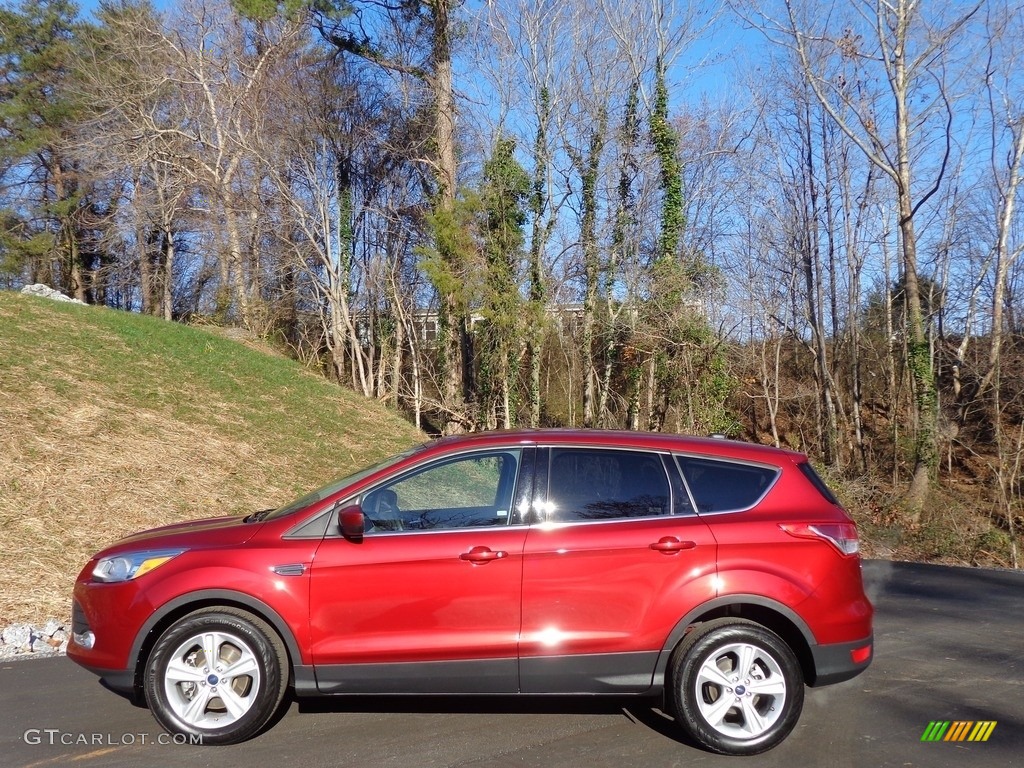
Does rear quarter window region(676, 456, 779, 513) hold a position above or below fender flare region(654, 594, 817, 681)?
above

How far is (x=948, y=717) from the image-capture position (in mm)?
5016

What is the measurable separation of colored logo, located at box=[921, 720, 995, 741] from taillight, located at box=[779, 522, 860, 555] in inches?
43.8

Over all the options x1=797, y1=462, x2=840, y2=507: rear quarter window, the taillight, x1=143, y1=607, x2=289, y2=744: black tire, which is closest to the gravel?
x1=143, y1=607, x2=289, y2=744: black tire

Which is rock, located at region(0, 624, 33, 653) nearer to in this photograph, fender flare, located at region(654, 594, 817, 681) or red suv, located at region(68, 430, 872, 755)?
red suv, located at region(68, 430, 872, 755)

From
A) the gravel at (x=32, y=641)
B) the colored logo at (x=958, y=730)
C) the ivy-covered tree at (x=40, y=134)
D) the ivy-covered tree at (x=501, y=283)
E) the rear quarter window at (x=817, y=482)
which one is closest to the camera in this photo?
the colored logo at (x=958, y=730)

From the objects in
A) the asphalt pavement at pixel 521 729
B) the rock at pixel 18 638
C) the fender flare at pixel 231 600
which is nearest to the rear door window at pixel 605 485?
the asphalt pavement at pixel 521 729

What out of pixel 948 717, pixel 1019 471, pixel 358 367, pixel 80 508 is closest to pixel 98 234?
pixel 358 367

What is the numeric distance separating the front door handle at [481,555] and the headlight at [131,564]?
1.63 metres

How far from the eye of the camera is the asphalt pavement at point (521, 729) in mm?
4426

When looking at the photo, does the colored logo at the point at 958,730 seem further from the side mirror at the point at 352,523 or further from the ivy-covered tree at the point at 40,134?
the ivy-covered tree at the point at 40,134

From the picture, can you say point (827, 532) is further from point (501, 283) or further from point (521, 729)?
point (501, 283)

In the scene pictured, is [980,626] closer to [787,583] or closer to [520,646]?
[787,583]

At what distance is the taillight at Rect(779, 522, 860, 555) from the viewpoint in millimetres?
4715

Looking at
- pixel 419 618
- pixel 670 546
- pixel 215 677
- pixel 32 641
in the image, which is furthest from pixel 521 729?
pixel 32 641
